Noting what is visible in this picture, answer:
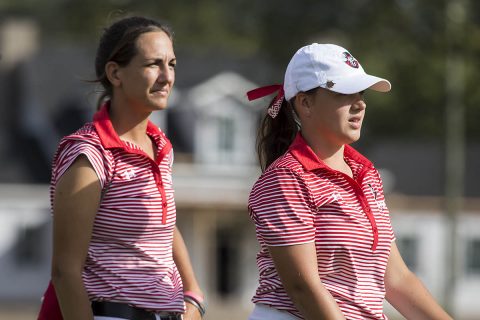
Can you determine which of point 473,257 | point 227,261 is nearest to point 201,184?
point 227,261

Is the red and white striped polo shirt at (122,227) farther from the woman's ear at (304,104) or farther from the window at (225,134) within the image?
the window at (225,134)

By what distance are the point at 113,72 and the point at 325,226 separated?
3.79 feet

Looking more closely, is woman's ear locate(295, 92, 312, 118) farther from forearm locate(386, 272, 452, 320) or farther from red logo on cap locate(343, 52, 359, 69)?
forearm locate(386, 272, 452, 320)

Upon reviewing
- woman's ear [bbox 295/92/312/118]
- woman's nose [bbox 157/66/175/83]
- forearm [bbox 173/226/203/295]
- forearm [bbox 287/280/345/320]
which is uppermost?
woman's nose [bbox 157/66/175/83]

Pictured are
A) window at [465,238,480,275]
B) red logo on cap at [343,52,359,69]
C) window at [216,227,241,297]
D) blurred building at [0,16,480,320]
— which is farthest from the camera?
window at [465,238,480,275]

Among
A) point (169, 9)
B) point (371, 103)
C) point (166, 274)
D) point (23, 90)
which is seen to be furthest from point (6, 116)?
point (166, 274)

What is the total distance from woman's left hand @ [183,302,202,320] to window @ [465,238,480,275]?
41697 millimetres

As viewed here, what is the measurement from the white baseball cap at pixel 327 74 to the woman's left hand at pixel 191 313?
3.39ft

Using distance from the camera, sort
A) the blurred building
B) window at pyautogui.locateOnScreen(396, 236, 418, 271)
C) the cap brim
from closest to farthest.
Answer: the cap brim
the blurred building
window at pyautogui.locateOnScreen(396, 236, 418, 271)

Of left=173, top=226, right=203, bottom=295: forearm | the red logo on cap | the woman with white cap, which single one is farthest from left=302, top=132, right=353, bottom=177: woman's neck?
left=173, top=226, right=203, bottom=295: forearm

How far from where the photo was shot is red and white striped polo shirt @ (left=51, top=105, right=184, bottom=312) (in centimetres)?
490

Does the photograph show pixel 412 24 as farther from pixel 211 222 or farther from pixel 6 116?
pixel 6 116

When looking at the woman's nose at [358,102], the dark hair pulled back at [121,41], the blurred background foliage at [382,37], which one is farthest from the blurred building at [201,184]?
the woman's nose at [358,102]

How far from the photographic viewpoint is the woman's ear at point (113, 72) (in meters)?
5.11
